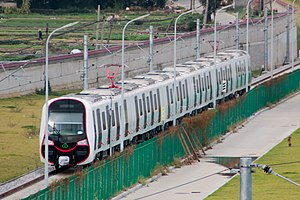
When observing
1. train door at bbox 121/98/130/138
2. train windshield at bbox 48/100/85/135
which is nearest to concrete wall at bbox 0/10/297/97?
train door at bbox 121/98/130/138

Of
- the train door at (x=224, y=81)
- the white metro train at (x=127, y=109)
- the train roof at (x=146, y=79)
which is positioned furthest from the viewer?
the train door at (x=224, y=81)

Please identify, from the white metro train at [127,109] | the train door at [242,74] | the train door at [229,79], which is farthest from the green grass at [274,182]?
the train door at [242,74]

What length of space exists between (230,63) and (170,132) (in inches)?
1238

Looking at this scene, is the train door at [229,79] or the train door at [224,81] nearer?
the train door at [224,81]

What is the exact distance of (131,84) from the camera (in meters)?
63.2

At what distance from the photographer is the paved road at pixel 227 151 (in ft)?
163

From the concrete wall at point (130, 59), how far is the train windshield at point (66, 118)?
1833cm

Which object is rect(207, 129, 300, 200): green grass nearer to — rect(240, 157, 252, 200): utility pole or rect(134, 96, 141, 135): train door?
rect(134, 96, 141, 135): train door

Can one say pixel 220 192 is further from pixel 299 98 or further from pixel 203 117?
pixel 299 98

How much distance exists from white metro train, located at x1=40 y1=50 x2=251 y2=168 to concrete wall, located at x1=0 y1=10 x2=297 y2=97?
5342mm

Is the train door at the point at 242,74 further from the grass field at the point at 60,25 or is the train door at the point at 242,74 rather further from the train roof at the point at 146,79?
the grass field at the point at 60,25

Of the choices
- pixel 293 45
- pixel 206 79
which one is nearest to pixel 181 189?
Answer: pixel 206 79

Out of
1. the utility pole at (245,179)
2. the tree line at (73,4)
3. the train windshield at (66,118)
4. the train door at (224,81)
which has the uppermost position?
the utility pole at (245,179)

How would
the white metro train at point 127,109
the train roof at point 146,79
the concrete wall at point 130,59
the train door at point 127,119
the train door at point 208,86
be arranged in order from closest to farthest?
1. the white metro train at point 127,109
2. the train roof at point 146,79
3. the train door at point 127,119
4. the train door at point 208,86
5. the concrete wall at point 130,59
